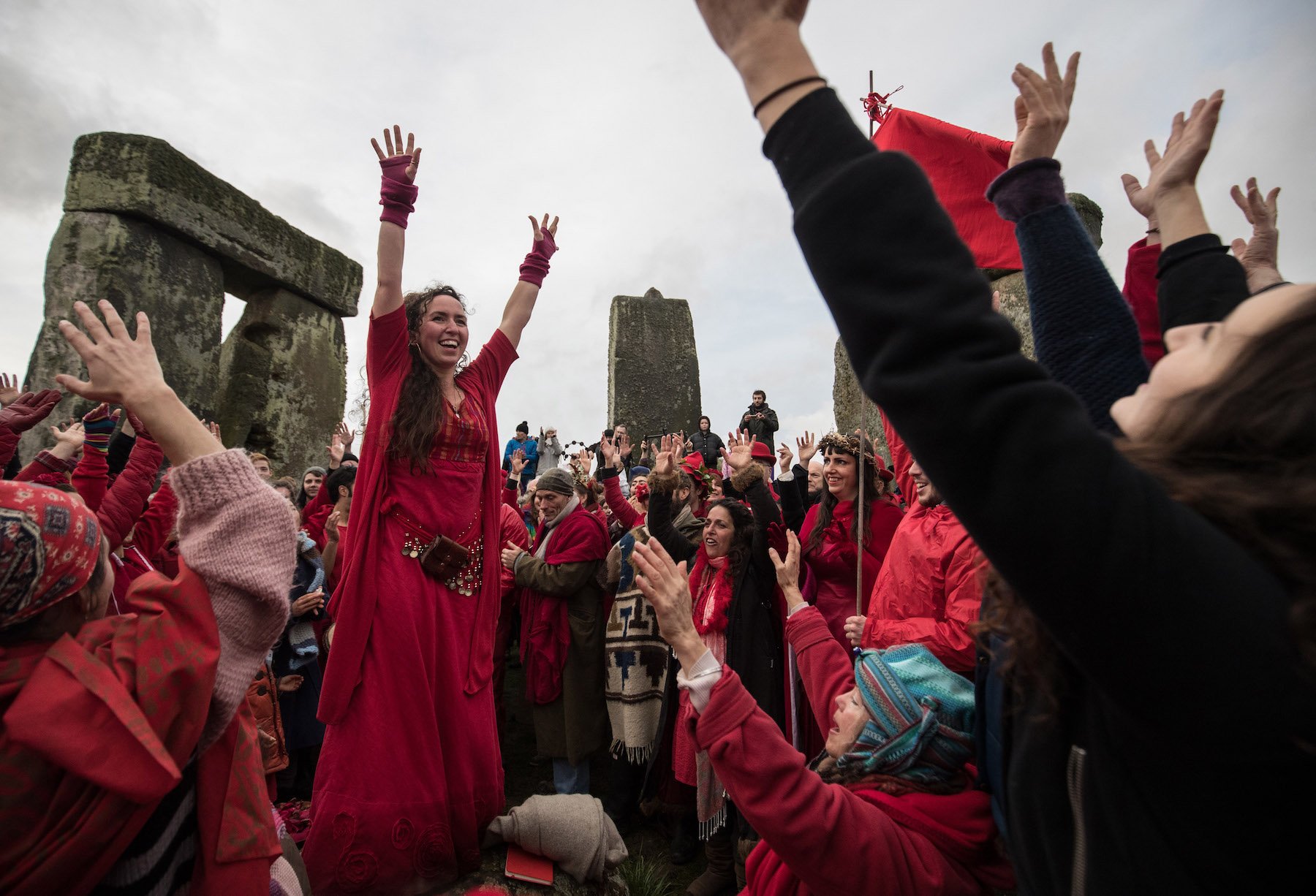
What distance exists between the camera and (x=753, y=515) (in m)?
3.64

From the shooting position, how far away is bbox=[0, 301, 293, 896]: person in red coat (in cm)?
97

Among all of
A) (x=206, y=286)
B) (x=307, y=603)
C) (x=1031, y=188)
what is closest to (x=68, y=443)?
(x=307, y=603)

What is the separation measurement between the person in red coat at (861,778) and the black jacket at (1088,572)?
0.56m

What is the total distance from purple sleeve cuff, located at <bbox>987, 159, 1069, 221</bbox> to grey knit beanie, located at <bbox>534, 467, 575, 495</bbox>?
3.63 meters

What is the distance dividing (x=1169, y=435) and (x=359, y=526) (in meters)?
2.30

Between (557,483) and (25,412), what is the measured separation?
8.37ft

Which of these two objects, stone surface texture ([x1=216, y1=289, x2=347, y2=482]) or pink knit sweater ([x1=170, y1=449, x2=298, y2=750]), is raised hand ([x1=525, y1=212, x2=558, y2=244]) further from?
stone surface texture ([x1=216, y1=289, x2=347, y2=482])

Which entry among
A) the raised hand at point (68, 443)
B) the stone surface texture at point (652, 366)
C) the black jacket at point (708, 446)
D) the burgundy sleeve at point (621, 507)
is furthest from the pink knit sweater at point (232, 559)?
the stone surface texture at point (652, 366)

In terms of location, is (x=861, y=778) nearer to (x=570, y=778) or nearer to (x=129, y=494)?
(x=129, y=494)

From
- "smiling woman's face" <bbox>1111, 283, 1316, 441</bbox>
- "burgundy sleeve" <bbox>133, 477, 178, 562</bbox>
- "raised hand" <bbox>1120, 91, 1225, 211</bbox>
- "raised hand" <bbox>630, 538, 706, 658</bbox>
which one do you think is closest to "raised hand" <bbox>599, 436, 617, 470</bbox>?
"burgundy sleeve" <bbox>133, 477, 178, 562</bbox>

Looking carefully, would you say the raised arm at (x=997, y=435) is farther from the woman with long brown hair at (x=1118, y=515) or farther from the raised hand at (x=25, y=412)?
the raised hand at (x=25, y=412)

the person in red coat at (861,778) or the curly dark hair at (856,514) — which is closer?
the person in red coat at (861,778)

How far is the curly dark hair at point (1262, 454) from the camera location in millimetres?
543

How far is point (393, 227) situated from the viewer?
2402 mm
